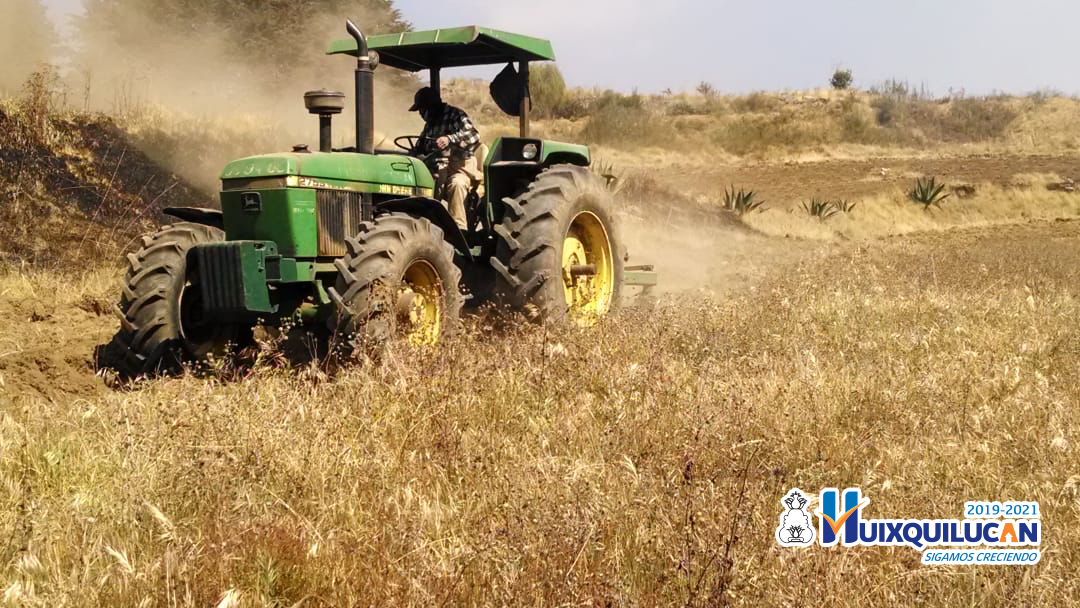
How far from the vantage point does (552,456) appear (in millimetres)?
4090

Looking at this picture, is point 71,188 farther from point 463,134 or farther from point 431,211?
point 431,211

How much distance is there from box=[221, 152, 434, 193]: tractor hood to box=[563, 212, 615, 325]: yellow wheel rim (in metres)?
1.40

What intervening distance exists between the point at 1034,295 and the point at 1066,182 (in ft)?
66.7

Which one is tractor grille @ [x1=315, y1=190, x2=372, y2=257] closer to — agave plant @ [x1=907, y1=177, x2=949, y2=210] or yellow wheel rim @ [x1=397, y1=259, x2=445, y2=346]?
yellow wheel rim @ [x1=397, y1=259, x2=445, y2=346]

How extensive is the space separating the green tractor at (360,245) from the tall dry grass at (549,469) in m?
0.43

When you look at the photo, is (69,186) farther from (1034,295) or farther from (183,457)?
(1034,295)

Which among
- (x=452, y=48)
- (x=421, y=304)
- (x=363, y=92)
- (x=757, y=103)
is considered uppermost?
(x=757, y=103)

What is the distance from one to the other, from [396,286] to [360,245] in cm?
32

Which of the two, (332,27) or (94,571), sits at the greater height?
(332,27)

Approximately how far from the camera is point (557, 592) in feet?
9.11

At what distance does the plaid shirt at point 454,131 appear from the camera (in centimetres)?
734

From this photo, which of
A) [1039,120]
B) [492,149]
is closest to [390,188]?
[492,149]
